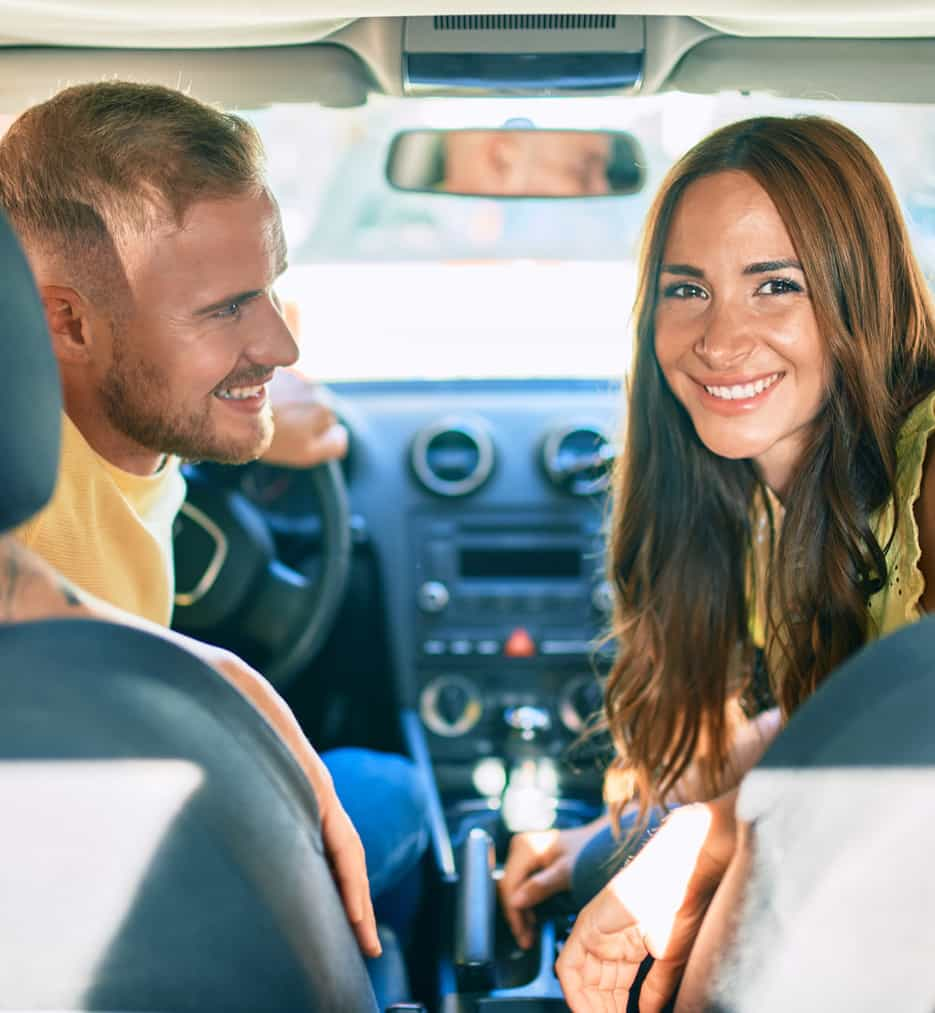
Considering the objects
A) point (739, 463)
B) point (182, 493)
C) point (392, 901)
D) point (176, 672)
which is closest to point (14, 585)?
point (176, 672)

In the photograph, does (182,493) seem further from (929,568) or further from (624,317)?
(929,568)

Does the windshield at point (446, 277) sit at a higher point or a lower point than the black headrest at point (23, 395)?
lower

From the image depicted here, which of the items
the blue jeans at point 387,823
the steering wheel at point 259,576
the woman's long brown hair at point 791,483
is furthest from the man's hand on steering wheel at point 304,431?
the woman's long brown hair at point 791,483

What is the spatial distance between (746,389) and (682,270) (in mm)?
153

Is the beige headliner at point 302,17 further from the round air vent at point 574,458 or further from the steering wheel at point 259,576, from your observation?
the round air vent at point 574,458

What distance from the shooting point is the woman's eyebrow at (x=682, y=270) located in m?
1.38

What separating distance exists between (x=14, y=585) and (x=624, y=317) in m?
1.02

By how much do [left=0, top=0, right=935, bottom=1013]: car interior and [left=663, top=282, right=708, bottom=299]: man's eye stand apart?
0.16 meters

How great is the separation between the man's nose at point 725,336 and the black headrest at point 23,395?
781 mm

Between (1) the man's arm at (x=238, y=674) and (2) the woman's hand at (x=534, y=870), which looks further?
(2) the woman's hand at (x=534, y=870)

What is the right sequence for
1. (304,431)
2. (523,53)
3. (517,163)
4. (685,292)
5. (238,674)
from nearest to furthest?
(238,674), (523,53), (685,292), (517,163), (304,431)

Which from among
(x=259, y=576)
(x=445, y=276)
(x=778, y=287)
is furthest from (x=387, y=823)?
(x=445, y=276)

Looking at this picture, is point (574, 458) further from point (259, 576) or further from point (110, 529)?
point (110, 529)

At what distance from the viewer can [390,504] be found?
2574 millimetres
